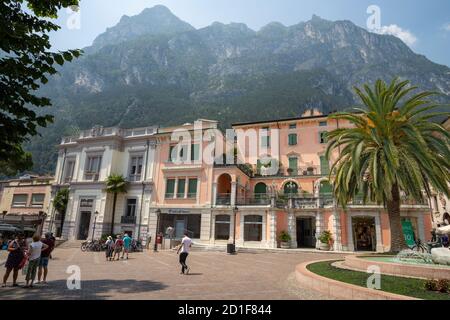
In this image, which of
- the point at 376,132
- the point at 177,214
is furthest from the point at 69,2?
the point at 177,214

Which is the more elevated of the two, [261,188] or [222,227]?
[261,188]

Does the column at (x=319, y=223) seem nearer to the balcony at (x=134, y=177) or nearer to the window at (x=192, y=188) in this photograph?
the window at (x=192, y=188)

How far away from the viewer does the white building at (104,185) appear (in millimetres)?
33094

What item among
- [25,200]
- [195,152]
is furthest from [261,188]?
[25,200]

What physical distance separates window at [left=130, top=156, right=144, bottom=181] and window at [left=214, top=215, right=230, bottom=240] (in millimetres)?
11380

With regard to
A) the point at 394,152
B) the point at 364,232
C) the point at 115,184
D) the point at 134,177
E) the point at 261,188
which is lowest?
the point at 364,232

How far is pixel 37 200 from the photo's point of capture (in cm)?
4147

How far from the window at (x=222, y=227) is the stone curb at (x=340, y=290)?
20346 millimetres

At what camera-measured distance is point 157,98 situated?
321 feet

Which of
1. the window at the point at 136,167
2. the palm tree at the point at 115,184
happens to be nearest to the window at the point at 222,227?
the window at the point at 136,167

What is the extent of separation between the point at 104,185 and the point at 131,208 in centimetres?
430

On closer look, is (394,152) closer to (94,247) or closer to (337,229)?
(337,229)

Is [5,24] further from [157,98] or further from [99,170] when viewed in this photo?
[157,98]

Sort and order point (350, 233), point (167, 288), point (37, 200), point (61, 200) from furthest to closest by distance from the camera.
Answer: point (37, 200) → point (61, 200) → point (350, 233) → point (167, 288)
